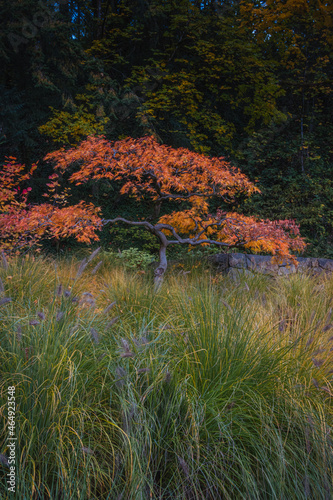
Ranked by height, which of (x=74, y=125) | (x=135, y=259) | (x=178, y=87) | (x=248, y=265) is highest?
(x=178, y=87)

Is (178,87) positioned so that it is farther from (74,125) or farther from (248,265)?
(248,265)

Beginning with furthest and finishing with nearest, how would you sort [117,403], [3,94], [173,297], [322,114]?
[322,114]
[3,94]
[173,297]
[117,403]

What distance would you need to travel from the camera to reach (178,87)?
1055 cm

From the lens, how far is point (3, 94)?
9711 millimetres

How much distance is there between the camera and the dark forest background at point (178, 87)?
9523 millimetres

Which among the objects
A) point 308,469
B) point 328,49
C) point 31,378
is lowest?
point 308,469

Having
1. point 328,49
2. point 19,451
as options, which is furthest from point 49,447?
point 328,49

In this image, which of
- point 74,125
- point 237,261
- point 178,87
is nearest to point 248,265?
point 237,261

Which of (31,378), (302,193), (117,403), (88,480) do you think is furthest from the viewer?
(302,193)

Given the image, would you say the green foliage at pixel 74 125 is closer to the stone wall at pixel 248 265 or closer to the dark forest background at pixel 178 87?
the dark forest background at pixel 178 87

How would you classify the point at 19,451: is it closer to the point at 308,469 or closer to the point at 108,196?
the point at 308,469

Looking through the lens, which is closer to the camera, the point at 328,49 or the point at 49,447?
the point at 49,447

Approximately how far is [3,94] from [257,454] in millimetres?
10721

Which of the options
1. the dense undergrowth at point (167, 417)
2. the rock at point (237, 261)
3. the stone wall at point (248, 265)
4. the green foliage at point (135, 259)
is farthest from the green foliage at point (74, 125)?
the dense undergrowth at point (167, 417)
